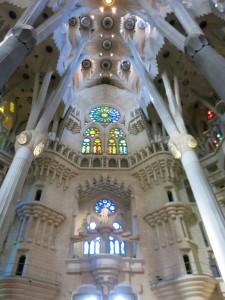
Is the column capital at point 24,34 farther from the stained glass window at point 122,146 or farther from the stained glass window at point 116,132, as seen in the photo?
the stained glass window at point 116,132

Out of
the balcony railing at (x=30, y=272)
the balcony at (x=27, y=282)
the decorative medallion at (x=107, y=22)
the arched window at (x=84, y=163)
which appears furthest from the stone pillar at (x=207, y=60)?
the decorative medallion at (x=107, y=22)

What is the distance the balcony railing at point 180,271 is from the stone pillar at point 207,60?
326 inches

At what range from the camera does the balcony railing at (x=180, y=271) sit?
10852 millimetres

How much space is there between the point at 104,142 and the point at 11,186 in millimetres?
10157

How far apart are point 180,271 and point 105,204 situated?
Answer: 6.20m

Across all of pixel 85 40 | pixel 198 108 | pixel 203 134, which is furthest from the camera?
pixel 85 40

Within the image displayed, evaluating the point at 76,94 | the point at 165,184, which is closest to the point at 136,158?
the point at 165,184

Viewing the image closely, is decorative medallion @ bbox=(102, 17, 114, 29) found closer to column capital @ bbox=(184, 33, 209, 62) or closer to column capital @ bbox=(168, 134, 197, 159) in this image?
column capital @ bbox=(184, 33, 209, 62)

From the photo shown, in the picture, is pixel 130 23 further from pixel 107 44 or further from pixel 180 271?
pixel 180 271

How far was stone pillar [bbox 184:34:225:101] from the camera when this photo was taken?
23.3ft

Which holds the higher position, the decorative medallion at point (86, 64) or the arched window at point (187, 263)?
the decorative medallion at point (86, 64)

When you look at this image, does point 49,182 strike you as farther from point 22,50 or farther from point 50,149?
point 22,50

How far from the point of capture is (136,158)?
1599 centimetres

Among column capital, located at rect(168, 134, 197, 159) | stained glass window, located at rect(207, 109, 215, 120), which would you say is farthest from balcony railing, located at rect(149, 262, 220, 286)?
stained glass window, located at rect(207, 109, 215, 120)
